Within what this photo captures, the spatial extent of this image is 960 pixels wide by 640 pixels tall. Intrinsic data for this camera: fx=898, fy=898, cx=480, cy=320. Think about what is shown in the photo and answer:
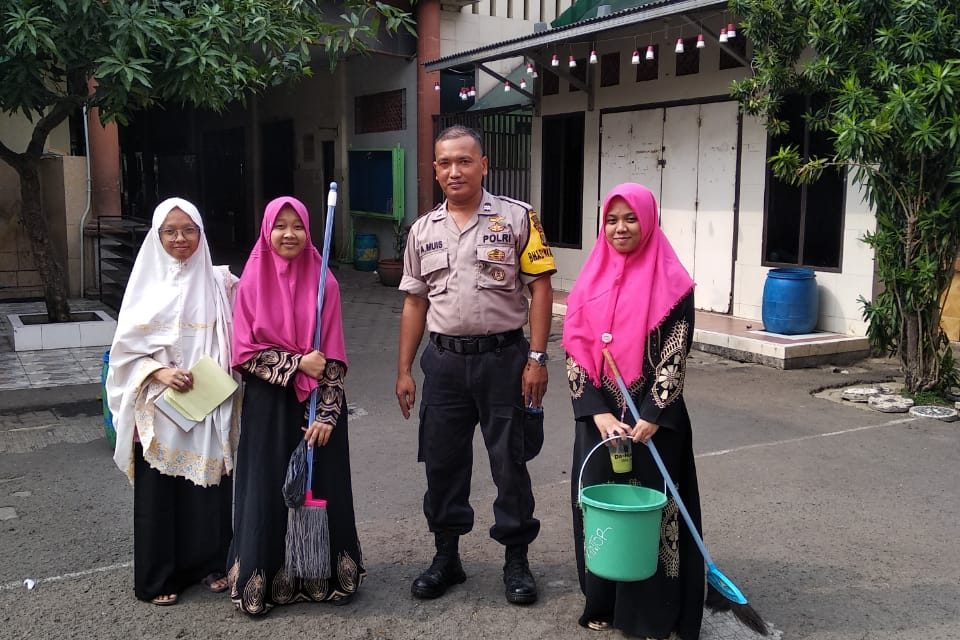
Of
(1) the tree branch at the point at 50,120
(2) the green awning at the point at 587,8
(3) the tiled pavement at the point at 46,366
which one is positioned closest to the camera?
(3) the tiled pavement at the point at 46,366

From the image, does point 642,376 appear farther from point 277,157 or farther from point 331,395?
point 277,157

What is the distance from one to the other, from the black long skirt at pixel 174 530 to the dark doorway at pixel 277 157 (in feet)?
48.6

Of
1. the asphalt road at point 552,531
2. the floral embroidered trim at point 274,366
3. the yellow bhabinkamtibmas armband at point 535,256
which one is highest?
the yellow bhabinkamtibmas armband at point 535,256

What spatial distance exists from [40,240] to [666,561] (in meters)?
7.24

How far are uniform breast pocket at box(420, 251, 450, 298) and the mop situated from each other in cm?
73

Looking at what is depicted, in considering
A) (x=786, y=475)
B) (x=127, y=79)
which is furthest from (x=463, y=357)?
(x=127, y=79)

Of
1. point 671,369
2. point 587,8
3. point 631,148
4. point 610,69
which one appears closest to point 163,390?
point 671,369

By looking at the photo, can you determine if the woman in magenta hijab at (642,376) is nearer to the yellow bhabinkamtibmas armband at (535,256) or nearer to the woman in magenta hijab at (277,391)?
the yellow bhabinkamtibmas armband at (535,256)

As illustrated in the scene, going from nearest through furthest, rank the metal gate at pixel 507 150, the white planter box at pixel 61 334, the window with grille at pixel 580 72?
the white planter box at pixel 61 334
the window with grille at pixel 580 72
the metal gate at pixel 507 150

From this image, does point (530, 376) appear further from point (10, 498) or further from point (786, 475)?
point (10, 498)

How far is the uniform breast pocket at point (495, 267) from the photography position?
3.38 meters

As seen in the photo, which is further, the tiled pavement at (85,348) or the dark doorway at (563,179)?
Result: the dark doorway at (563,179)

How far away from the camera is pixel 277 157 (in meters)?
18.5

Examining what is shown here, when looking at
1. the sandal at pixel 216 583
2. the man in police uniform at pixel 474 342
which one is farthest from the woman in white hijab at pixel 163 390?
the man in police uniform at pixel 474 342
